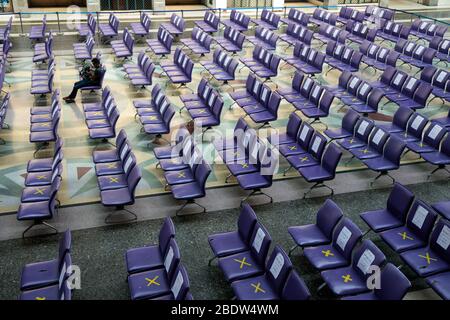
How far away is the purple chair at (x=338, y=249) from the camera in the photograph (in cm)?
573

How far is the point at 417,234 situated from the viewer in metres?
6.21

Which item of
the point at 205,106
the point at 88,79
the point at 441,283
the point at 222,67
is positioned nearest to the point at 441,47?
the point at 222,67

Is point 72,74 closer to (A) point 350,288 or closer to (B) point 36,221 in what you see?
(B) point 36,221

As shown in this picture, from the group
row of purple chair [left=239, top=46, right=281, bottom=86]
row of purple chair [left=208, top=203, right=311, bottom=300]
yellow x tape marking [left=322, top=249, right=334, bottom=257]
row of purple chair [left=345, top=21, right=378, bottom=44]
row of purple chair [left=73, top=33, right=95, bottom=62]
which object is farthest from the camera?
row of purple chair [left=345, top=21, right=378, bottom=44]

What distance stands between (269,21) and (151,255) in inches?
474

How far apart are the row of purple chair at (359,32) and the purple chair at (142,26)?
5982mm

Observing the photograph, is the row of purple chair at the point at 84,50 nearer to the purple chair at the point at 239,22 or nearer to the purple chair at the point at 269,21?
the purple chair at the point at 239,22

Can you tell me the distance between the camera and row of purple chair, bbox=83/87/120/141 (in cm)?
876

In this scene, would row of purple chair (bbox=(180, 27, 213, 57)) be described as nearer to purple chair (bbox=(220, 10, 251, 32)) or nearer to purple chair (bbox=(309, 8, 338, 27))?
purple chair (bbox=(220, 10, 251, 32))

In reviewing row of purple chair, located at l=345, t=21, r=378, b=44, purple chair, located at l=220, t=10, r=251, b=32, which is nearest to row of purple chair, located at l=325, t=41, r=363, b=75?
row of purple chair, located at l=345, t=21, r=378, b=44

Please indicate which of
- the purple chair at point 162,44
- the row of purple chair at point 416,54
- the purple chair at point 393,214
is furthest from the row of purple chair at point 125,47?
the purple chair at point 393,214

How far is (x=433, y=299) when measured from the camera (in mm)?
5746

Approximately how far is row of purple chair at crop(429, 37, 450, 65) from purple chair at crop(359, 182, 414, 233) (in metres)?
7.99

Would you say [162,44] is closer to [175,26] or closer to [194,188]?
[175,26]
